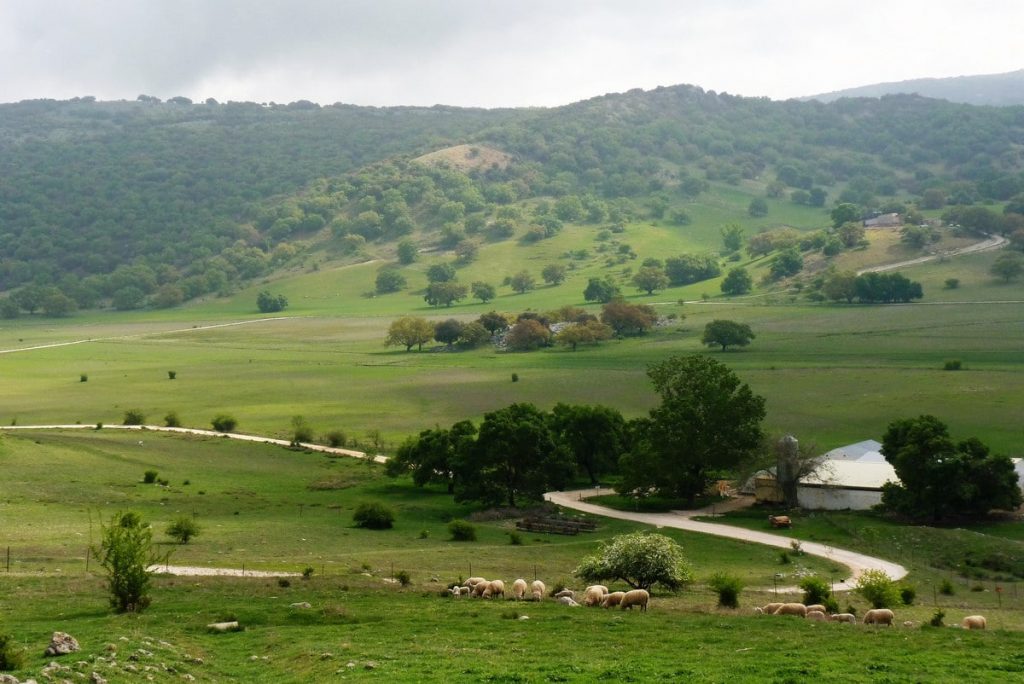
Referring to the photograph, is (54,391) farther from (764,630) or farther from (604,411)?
(764,630)

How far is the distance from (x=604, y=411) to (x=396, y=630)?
155ft

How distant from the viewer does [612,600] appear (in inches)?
1375

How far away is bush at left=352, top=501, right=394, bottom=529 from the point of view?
189 feet

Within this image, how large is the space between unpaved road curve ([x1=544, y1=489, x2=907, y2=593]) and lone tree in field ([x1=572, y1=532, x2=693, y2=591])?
197 inches

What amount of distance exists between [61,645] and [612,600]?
1675 cm

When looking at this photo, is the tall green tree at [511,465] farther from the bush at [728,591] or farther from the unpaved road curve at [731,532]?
the bush at [728,591]

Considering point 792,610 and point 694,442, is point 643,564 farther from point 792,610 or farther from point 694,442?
point 694,442

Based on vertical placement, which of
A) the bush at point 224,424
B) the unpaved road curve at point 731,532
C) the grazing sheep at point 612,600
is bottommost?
the unpaved road curve at point 731,532

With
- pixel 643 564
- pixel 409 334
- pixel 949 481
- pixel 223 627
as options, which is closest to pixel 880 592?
pixel 643 564

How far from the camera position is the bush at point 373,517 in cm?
5753

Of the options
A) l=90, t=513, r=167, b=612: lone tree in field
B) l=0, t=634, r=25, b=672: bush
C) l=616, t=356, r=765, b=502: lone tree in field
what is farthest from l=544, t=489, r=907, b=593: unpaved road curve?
l=0, t=634, r=25, b=672: bush

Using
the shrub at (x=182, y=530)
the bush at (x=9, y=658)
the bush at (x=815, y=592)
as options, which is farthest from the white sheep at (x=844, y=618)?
the shrub at (x=182, y=530)

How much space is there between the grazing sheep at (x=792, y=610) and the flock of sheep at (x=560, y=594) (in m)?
4.04

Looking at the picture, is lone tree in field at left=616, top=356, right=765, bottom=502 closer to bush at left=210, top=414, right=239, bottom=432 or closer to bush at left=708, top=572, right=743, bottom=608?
bush at left=708, top=572, right=743, bottom=608
